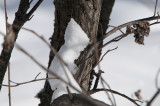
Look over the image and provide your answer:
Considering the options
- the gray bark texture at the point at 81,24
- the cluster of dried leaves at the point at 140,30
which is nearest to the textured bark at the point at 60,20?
the gray bark texture at the point at 81,24

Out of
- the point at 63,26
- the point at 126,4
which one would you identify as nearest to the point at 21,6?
the point at 63,26

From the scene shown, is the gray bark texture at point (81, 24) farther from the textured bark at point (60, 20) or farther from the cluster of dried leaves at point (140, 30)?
the cluster of dried leaves at point (140, 30)

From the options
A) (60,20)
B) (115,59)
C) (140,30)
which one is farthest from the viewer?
(115,59)

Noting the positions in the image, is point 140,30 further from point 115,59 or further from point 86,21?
point 115,59

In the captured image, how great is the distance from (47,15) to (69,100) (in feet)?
7.87

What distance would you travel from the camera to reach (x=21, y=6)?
4.04 feet

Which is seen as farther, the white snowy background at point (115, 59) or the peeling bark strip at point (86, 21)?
the white snowy background at point (115, 59)

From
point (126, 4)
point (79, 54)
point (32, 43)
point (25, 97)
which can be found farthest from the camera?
point (126, 4)

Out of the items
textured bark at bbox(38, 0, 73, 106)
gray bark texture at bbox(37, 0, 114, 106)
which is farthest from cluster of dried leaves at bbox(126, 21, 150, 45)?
textured bark at bbox(38, 0, 73, 106)

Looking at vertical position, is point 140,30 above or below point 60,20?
below

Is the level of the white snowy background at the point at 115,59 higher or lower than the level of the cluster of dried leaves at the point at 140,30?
higher

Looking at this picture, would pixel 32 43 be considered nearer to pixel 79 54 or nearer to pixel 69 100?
pixel 79 54

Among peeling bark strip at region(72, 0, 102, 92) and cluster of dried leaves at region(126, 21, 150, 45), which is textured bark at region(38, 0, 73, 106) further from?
cluster of dried leaves at region(126, 21, 150, 45)

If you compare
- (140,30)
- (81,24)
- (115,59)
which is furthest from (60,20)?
(115,59)
